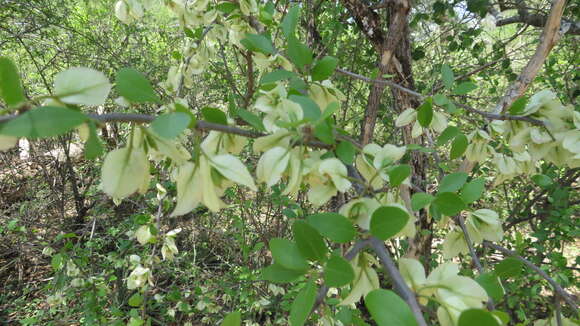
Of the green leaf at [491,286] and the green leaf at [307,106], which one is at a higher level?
the green leaf at [307,106]

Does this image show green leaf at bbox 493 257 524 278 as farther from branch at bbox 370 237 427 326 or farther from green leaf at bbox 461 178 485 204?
branch at bbox 370 237 427 326

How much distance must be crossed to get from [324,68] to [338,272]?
0.33 m

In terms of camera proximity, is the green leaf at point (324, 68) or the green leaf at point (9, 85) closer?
the green leaf at point (9, 85)

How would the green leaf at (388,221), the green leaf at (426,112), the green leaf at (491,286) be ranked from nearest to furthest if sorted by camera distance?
1. the green leaf at (388,221)
2. the green leaf at (491,286)
3. the green leaf at (426,112)

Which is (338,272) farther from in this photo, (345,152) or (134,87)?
(134,87)

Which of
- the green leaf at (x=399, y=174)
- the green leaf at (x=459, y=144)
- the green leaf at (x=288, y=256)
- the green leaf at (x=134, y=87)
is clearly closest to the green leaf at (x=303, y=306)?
the green leaf at (x=288, y=256)

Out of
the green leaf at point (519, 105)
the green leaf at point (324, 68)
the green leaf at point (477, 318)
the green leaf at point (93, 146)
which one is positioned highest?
the green leaf at point (324, 68)

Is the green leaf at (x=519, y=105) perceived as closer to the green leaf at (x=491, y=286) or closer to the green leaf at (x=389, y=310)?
the green leaf at (x=491, y=286)

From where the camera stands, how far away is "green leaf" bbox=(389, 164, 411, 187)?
0.42m

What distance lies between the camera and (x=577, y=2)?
1444mm

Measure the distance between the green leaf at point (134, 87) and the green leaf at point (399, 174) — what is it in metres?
0.28

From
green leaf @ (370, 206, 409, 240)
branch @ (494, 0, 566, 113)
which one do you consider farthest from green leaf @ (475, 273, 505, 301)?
branch @ (494, 0, 566, 113)

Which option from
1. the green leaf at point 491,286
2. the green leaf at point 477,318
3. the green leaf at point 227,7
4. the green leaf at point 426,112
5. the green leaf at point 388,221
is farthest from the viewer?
the green leaf at point 227,7

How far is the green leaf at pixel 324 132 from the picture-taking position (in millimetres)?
427
